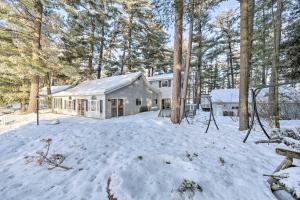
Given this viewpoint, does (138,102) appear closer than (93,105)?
No

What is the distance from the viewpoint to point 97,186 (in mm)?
3400

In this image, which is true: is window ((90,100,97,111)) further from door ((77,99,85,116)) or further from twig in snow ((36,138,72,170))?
twig in snow ((36,138,72,170))

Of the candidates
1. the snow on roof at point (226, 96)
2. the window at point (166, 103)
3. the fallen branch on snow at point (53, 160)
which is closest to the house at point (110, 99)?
the window at point (166, 103)

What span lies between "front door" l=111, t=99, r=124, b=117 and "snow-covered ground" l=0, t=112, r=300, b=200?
10.9m

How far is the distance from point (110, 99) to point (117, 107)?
1204mm

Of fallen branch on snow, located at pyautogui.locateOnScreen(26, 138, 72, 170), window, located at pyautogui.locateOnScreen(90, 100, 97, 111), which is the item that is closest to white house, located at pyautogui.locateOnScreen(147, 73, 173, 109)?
window, located at pyautogui.locateOnScreen(90, 100, 97, 111)

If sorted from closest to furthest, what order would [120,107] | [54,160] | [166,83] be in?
[54,160] < [120,107] < [166,83]

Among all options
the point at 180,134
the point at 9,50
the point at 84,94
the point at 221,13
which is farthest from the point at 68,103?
the point at 221,13

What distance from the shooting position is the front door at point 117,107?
17233mm

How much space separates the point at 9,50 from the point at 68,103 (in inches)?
279

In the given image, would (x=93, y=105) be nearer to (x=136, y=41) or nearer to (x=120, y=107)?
(x=120, y=107)

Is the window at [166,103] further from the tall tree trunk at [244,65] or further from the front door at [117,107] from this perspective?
the tall tree trunk at [244,65]

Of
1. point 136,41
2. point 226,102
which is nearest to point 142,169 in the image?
point 226,102

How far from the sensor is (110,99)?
16.9 metres
